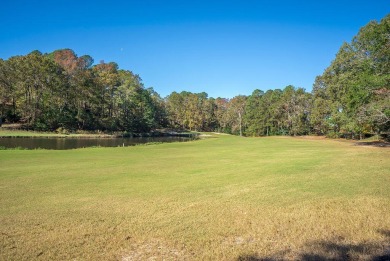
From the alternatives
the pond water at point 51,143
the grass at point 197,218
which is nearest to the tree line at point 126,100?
the grass at point 197,218

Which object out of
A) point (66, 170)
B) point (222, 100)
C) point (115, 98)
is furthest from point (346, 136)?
point (222, 100)

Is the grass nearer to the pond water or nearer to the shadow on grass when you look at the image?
the shadow on grass

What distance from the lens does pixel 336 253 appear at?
5.47 m

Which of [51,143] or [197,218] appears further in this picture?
[51,143]

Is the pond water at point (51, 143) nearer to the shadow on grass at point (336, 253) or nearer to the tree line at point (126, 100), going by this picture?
A: the tree line at point (126, 100)

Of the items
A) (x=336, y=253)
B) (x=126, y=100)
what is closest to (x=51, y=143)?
(x=336, y=253)

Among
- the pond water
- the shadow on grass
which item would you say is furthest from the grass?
the pond water

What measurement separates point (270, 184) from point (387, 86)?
1973 centimetres

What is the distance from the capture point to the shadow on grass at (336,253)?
5.30m

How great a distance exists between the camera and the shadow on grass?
5.30 metres

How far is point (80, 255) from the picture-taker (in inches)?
213

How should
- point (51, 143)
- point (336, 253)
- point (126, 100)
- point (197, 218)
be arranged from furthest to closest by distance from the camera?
point (126, 100) < point (51, 143) < point (197, 218) < point (336, 253)

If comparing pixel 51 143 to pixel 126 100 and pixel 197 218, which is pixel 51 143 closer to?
pixel 197 218

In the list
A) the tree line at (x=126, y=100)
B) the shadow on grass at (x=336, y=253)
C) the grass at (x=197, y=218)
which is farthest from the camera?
the tree line at (x=126, y=100)
